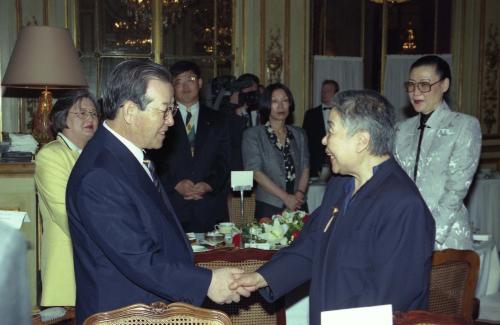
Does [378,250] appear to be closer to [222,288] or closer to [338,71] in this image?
[222,288]

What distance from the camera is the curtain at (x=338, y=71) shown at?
8703mm

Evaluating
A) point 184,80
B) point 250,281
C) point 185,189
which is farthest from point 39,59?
point 250,281

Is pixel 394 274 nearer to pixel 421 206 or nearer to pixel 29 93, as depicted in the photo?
pixel 421 206

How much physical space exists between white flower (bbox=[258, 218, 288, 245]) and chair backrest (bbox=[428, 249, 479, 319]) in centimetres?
104

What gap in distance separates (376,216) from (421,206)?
0.14 meters

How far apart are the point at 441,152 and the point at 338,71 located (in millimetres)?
5843

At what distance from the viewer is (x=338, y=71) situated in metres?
8.94

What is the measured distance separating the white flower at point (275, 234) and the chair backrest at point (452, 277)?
40.9 inches

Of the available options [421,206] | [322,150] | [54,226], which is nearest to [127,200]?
[421,206]

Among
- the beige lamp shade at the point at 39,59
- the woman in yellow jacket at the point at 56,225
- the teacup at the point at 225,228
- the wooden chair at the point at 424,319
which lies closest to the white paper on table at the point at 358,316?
the wooden chair at the point at 424,319

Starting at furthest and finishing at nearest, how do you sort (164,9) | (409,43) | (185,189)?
(409,43) < (164,9) < (185,189)

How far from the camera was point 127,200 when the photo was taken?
1.94 m

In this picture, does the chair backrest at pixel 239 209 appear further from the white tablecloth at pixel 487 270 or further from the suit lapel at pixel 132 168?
the suit lapel at pixel 132 168

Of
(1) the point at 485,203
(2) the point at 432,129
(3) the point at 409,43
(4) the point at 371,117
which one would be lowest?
(1) the point at 485,203
